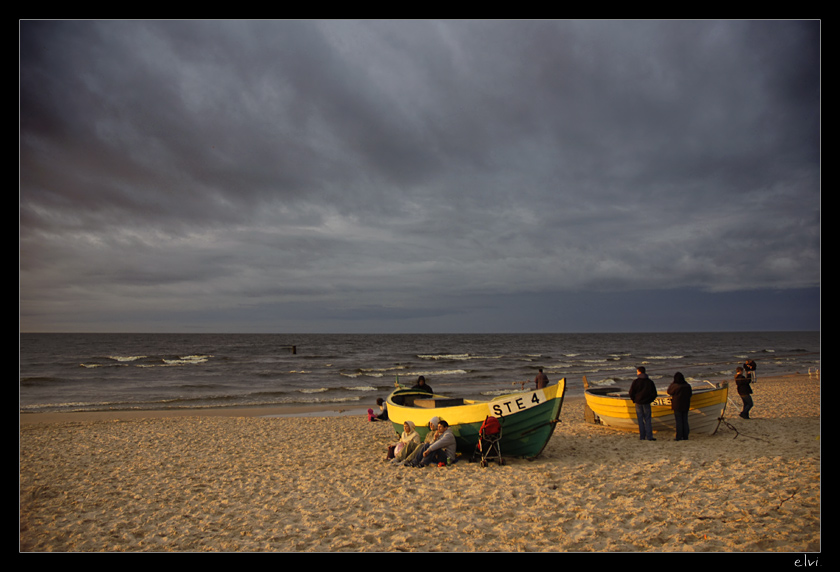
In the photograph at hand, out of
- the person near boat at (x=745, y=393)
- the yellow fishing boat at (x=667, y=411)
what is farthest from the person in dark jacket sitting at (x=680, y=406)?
the person near boat at (x=745, y=393)

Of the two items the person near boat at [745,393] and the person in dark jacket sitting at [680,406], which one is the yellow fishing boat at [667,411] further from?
the person near boat at [745,393]

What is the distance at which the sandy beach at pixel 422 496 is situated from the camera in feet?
18.7

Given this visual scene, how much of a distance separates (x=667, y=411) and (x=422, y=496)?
751cm

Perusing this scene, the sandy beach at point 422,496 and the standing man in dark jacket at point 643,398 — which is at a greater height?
the standing man in dark jacket at point 643,398

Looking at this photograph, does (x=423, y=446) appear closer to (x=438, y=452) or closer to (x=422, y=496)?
(x=438, y=452)

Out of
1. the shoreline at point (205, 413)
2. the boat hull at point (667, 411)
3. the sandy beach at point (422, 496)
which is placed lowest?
the shoreline at point (205, 413)

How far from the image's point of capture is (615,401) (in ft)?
40.5

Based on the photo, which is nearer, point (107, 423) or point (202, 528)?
point (202, 528)

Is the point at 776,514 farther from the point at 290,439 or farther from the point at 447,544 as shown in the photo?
the point at 290,439

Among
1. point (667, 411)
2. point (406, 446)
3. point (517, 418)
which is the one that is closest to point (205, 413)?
point (406, 446)

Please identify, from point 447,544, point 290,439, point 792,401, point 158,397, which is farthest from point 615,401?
point 158,397

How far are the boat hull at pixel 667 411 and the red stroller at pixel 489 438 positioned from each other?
459 centimetres

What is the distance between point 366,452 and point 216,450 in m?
3.88

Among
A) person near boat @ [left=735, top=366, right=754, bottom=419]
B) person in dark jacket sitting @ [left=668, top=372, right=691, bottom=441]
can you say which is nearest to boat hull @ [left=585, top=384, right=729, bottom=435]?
person in dark jacket sitting @ [left=668, top=372, right=691, bottom=441]
